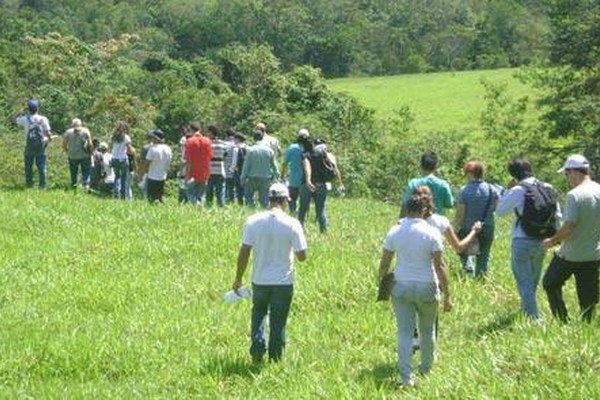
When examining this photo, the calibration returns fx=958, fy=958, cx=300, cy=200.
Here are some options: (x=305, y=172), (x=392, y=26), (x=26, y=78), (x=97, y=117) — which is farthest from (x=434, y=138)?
(x=392, y=26)

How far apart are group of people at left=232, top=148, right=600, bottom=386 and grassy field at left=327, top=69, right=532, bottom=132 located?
49.9 m

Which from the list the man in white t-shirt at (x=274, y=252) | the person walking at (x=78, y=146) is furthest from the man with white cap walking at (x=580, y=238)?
→ the person walking at (x=78, y=146)

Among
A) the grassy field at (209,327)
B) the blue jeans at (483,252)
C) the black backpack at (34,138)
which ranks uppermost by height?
the black backpack at (34,138)

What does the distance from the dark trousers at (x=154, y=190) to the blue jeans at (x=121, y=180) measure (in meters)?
1.55

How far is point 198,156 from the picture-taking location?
18.7 metres

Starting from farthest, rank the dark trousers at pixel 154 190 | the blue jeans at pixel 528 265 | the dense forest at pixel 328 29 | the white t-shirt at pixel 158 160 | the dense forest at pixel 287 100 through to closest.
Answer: the dense forest at pixel 328 29 < the dense forest at pixel 287 100 < the dark trousers at pixel 154 190 < the white t-shirt at pixel 158 160 < the blue jeans at pixel 528 265

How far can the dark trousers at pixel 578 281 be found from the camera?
10.1m

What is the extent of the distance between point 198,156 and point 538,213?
375 inches

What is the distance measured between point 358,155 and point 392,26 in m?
89.1

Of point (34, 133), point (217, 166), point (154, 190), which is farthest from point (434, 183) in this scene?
point (34, 133)

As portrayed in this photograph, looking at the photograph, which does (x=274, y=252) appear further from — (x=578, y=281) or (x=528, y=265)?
(x=578, y=281)

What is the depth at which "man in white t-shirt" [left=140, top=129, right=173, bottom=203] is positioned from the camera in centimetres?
1858

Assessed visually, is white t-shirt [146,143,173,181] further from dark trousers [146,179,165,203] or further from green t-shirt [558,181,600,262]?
green t-shirt [558,181,600,262]

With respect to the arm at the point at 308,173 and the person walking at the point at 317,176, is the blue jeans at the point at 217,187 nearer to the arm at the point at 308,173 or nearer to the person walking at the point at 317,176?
the person walking at the point at 317,176
